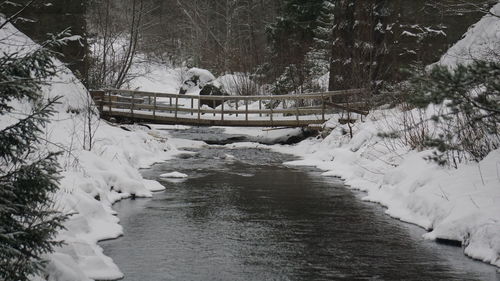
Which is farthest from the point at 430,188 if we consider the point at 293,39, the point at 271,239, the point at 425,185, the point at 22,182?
the point at 293,39

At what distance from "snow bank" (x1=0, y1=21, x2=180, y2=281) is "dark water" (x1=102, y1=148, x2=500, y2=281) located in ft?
1.19

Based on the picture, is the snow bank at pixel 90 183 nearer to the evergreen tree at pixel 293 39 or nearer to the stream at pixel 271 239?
the stream at pixel 271 239

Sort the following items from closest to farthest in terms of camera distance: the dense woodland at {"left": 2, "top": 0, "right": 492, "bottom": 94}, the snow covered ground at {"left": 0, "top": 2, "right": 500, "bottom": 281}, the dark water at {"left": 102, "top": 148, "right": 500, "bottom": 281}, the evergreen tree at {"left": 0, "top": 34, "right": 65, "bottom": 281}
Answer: the evergreen tree at {"left": 0, "top": 34, "right": 65, "bottom": 281} < the dark water at {"left": 102, "top": 148, "right": 500, "bottom": 281} < the snow covered ground at {"left": 0, "top": 2, "right": 500, "bottom": 281} < the dense woodland at {"left": 2, "top": 0, "right": 492, "bottom": 94}

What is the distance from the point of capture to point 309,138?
24.6 m

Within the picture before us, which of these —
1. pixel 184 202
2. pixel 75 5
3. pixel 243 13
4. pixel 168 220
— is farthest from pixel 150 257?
pixel 243 13

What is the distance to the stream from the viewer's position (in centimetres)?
754

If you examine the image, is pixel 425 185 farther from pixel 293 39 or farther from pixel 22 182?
pixel 293 39

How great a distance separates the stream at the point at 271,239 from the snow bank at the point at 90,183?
34 cm

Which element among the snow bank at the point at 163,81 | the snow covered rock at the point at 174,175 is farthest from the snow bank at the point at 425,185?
→ the snow bank at the point at 163,81

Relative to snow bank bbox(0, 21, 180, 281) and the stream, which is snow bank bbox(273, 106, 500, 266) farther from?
snow bank bbox(0, 21, 180, 281)

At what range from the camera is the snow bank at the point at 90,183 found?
718cm

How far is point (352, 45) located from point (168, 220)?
16.1 meters

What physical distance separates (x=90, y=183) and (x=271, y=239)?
3.82 m

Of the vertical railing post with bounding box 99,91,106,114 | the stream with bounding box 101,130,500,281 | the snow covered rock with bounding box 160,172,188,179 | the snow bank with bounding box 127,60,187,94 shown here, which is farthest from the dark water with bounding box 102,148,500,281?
the snow bank with bounding box 127,60,187,94
